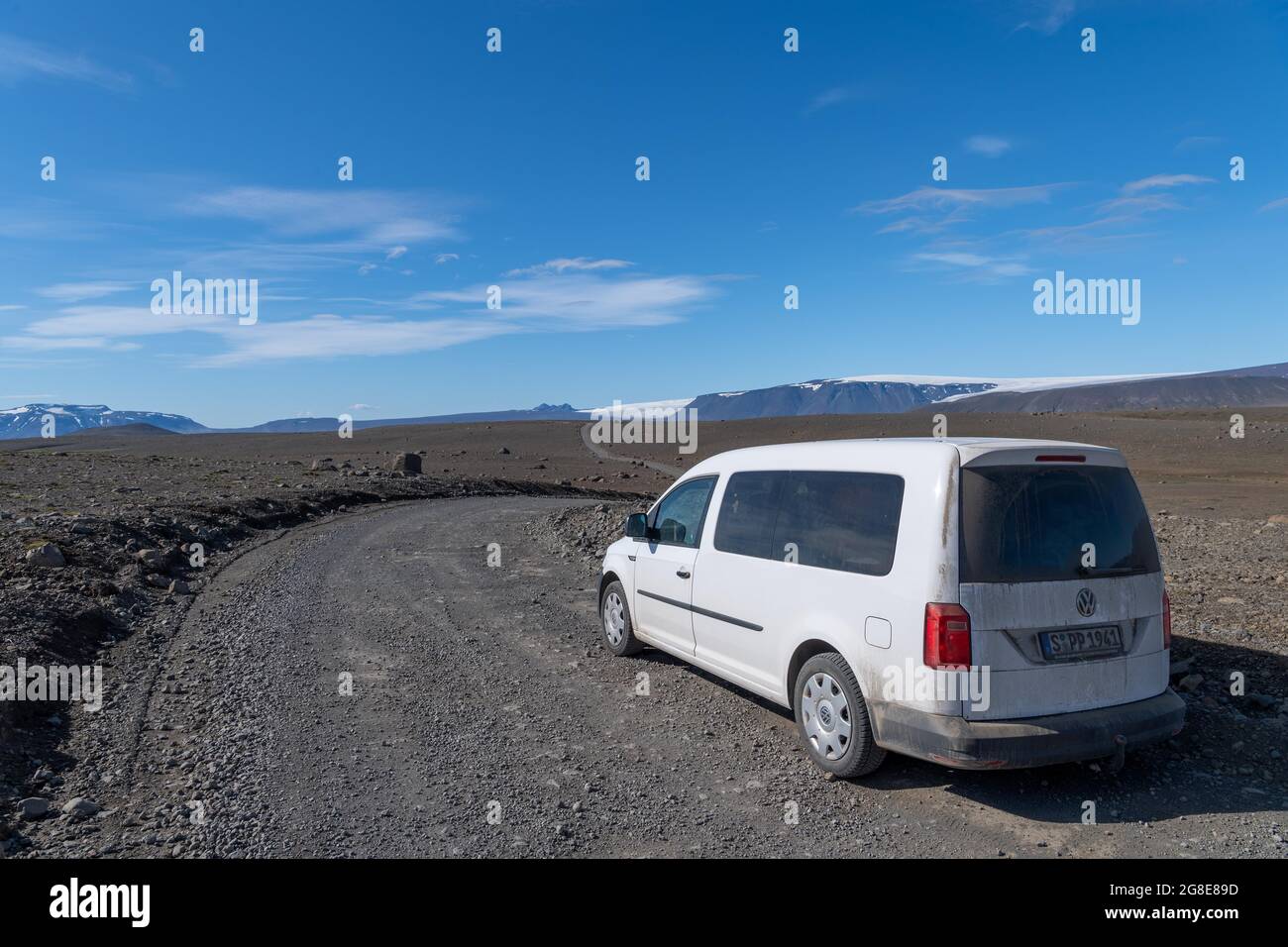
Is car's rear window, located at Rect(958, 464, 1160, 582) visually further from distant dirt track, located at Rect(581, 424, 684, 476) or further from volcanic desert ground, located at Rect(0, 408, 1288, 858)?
distant dirt track, located at Rect(581, 424, 684, 476)

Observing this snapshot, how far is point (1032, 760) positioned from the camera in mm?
4441

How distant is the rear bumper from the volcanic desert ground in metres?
0.38

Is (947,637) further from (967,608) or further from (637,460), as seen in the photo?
(637,460)

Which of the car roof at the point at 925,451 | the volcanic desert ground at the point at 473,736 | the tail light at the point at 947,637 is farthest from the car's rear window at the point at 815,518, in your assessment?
the volcanic desert ground at the point at 473,736

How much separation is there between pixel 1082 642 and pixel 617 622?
14.4 feet

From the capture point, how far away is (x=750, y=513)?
621cm

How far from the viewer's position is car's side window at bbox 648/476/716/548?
684 cm

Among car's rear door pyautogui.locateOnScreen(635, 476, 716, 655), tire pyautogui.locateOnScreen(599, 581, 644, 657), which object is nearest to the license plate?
car's rear door pyautogui.locateOnScreen(635, 476, 716, 655)

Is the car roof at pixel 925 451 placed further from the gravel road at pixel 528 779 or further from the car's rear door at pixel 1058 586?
the gravel road at pixel 528 779

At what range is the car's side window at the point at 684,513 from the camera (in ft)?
22.4

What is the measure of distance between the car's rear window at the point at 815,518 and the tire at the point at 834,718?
2.11ft
